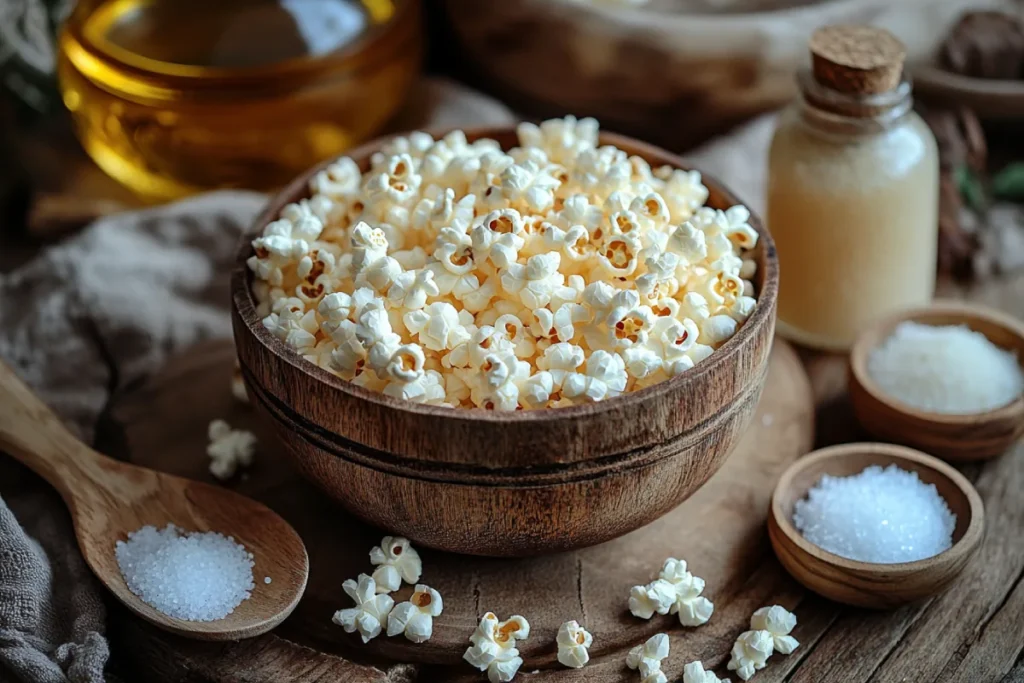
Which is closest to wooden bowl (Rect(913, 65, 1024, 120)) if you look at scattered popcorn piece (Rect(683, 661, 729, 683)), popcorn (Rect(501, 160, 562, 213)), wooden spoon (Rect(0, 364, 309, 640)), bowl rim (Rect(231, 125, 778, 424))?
bowl rim (Rect(231, 125, 778, 424))

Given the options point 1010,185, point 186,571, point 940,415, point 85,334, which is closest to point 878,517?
point 940,415

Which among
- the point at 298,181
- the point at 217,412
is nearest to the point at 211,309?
the point at 217,412

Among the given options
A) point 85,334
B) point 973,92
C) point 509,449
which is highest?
point 509,449

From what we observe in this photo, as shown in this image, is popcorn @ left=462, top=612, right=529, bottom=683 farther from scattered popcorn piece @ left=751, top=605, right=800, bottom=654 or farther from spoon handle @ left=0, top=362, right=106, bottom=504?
spoon handle @ left=0, top=362, right=106, bottom=504

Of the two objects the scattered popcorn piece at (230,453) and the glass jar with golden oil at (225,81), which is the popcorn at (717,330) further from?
the glass jar with golden oil at (225,81)

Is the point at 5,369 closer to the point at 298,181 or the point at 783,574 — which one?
the point at 298,181

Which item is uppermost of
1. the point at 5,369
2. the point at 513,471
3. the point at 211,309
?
the point at 513,471

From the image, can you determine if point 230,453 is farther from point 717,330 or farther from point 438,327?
point 717,330
